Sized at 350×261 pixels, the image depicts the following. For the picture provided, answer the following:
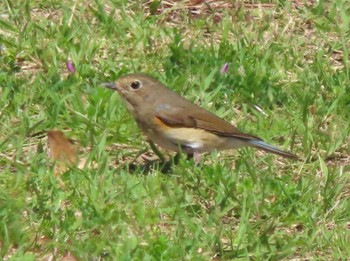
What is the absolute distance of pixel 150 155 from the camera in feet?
29.6

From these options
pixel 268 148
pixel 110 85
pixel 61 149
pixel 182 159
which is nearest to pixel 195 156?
pixel 182 159

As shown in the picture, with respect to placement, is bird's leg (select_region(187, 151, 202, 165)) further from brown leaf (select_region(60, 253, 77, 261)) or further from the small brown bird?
brown leaf (select_region(60, 253, 77, 261))

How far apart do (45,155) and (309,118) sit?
2049mm

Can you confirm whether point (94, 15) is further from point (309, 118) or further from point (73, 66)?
point (309, 118)

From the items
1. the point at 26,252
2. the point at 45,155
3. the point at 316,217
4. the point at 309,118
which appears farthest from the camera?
the point at 309,118

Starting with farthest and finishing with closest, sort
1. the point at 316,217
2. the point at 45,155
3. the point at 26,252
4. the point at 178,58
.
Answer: the point at 178,58 < the point at 45,155 < the point at 316,217 < the point at 26,252

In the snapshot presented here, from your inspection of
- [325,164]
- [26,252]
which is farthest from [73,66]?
[26,252]

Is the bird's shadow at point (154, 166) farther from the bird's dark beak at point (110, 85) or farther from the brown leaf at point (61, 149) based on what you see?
the bird's dark beak at point (110, 85)

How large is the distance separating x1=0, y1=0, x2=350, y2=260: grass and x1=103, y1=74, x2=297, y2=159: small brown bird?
0.15 m

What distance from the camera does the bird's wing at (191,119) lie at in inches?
350

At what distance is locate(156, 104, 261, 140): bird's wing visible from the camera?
8.89m

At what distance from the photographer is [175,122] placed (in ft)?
29.2

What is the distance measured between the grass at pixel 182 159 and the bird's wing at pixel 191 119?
9.2 inches

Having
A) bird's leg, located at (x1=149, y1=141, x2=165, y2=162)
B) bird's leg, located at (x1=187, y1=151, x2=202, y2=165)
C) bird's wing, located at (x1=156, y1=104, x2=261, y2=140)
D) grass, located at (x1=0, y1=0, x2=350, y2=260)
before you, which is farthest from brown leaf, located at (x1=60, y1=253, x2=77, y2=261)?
bird's wing, located at (x1=156, y1=104, x2=261, y2=140)
